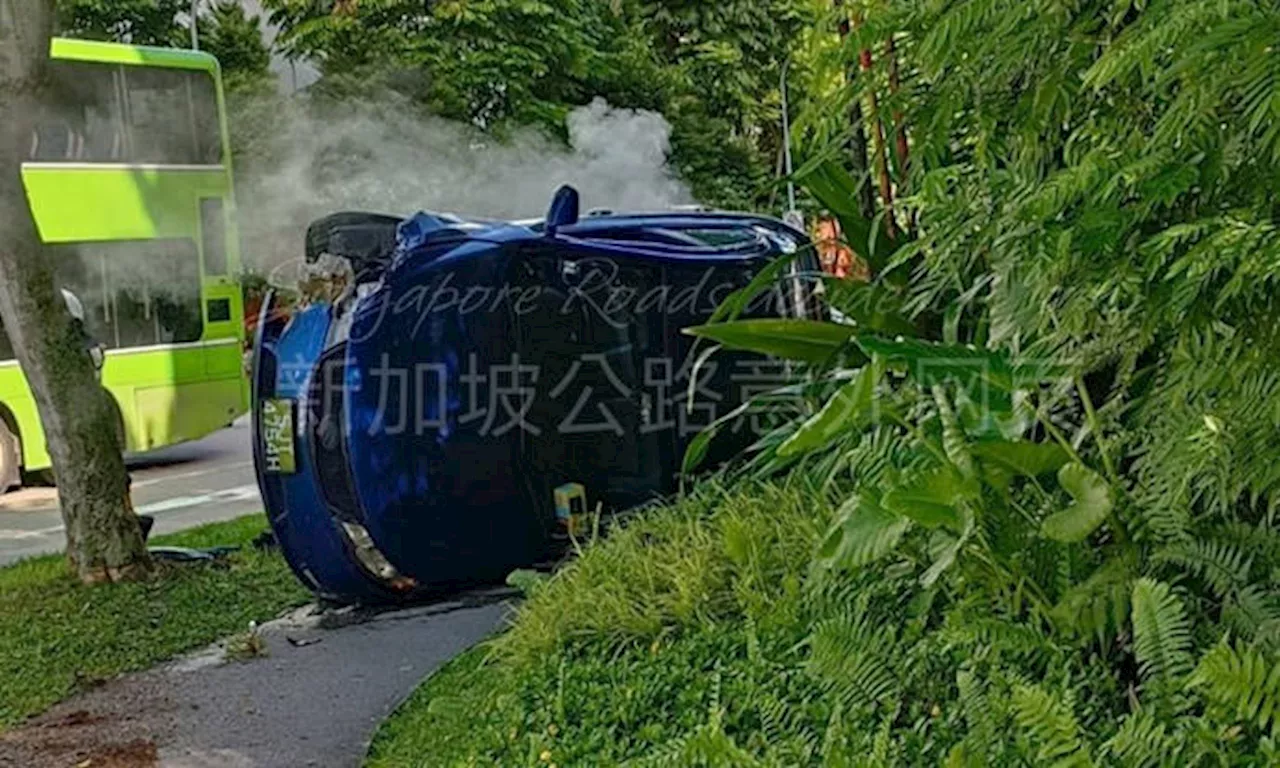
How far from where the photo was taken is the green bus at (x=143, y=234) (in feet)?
33.2

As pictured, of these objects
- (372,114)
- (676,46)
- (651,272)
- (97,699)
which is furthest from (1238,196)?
(676,46)

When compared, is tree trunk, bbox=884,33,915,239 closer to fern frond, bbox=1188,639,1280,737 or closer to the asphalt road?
fern frond, bbox=1188,639,1280,737

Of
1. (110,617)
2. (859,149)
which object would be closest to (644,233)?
(859,149)

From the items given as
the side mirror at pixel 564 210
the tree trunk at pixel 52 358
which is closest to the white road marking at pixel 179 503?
the tree trunk at pixel 52 358

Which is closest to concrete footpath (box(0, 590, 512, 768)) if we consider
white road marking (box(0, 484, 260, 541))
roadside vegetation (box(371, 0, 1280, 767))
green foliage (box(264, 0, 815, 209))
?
roadside vegetation (box(371, 0, 1280, 767))

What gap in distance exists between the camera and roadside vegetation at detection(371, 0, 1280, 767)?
6.34ft

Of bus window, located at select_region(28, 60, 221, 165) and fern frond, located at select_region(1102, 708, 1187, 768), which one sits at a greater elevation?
bus window, located at select_region(28, 60, 221, 165)

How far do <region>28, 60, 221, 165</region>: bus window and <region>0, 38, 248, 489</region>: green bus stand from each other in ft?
0.03

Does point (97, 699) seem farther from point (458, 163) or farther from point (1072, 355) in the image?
point (458, 163)

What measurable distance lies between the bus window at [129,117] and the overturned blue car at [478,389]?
5724 mm

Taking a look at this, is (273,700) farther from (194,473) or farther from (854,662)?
(194,473)

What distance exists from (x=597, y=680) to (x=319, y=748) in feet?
3.86

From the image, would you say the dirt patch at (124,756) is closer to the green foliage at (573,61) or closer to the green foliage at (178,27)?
the green foliage at (573,61)

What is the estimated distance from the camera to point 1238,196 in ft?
6.27
